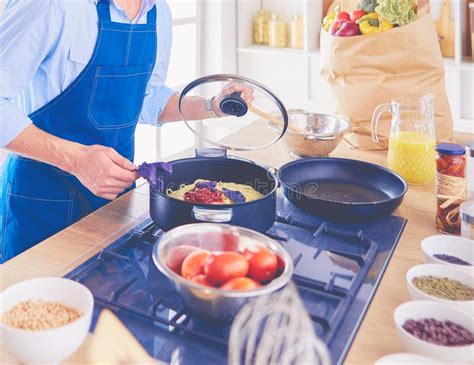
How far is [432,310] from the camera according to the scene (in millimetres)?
892

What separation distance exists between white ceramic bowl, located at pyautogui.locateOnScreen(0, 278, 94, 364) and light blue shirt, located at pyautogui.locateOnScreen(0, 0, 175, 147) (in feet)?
1.57

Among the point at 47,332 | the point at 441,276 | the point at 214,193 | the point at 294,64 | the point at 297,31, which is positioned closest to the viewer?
the point at 47,332

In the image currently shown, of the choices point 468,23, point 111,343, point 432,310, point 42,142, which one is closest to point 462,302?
point 432,310

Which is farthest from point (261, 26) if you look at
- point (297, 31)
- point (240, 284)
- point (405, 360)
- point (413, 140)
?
point (405, 360)

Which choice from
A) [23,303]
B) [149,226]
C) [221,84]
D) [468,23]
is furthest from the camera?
[468,23]

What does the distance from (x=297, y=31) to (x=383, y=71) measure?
1.58 meters

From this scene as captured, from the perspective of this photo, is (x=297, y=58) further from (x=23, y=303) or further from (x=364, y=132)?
(x=23, y=303)

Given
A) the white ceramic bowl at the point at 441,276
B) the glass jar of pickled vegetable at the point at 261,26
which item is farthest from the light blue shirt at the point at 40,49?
the glass jar of pickled vegetable at the point at 261,26

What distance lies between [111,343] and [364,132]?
1.15m

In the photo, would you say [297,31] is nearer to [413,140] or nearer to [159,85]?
[159,85]

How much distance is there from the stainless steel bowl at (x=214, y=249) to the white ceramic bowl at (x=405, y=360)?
0.18 meters

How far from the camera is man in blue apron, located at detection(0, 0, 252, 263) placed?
1248 millimetres

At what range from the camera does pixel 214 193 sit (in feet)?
4.04

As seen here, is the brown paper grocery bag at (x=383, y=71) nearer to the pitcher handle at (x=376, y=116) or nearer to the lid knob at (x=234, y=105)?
the pitcher handle at (x=376, y=116)
